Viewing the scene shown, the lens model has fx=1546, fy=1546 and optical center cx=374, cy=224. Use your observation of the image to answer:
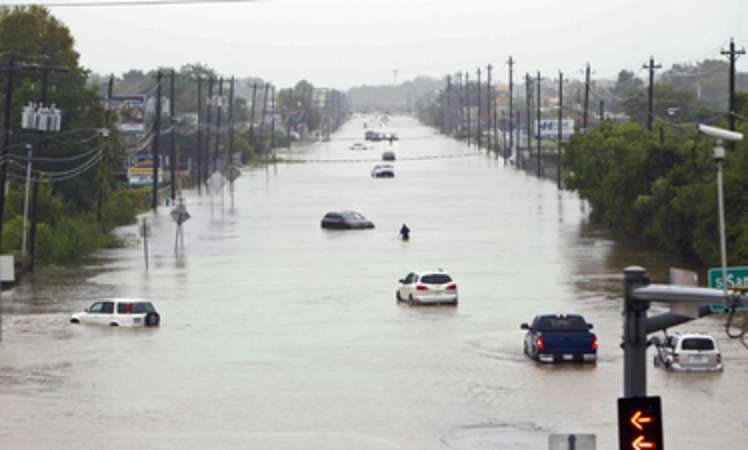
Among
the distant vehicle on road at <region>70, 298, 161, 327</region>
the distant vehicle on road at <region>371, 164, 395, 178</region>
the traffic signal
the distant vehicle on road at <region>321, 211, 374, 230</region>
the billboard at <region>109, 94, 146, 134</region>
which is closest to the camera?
the traffic signal

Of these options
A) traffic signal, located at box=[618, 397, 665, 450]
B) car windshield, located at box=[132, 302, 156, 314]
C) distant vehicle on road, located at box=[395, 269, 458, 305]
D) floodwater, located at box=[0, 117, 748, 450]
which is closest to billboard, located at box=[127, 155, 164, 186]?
floodwater, located at box=[0, 117, 748, 450]

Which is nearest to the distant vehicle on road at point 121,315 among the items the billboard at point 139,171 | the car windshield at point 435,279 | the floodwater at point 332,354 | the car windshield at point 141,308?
the car windshield at point 141,308

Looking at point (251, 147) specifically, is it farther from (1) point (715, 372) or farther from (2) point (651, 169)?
(1) point (715, 372)

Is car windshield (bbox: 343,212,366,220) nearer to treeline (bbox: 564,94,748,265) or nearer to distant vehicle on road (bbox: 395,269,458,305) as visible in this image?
treeline (bbox: 564,94,748,265)

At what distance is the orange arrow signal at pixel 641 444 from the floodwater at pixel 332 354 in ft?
40.3

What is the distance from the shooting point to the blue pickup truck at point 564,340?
1453 inches

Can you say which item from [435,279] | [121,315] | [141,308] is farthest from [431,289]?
[121,315]

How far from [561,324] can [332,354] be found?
6186 mm

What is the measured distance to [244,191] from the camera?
124375 mm

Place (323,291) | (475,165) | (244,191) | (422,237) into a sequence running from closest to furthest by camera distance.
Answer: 1. (323,291)
2. (422,237)
3. (244,191)
4. (475,165)

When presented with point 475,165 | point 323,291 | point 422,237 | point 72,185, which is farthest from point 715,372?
point 475,165

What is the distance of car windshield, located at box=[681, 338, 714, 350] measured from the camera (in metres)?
35.0

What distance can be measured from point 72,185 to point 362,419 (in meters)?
56.7

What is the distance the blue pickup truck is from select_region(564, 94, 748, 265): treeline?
17.8 m
